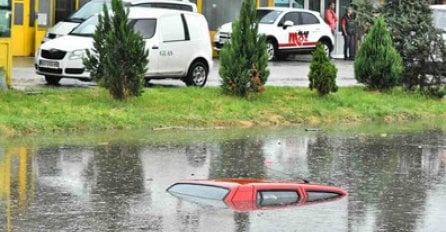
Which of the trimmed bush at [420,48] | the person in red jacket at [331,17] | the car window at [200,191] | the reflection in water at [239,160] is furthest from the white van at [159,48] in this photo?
the person in red jacket at [331,17]

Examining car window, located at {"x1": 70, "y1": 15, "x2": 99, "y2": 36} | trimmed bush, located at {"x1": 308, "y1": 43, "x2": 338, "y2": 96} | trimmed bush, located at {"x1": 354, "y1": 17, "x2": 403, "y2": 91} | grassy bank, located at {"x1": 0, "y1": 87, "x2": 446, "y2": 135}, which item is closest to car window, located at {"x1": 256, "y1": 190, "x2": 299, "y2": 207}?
grassy bank, located at {"x1": 0, "y1": 87, "x2": 446, "y2": 135}

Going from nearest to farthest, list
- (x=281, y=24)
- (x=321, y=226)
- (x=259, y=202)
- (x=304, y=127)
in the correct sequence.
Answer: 1. (x=321, y=226)
2. (x=259, y=202)
3. (x=304, y=127)
4. (x=281, y=24)

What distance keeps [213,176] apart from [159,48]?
10.0m

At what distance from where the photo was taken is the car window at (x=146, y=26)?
913 inches

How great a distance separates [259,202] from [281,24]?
932 inches

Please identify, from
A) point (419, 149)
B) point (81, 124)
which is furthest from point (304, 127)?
point (81, 124)

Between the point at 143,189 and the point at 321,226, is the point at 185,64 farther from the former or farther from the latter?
the point at 321,226

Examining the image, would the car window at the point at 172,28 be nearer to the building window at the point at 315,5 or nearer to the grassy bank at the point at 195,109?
the grassy bank at the point at 195,109

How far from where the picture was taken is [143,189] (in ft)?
40.6

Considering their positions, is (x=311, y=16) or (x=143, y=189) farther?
(x=311, y=16)

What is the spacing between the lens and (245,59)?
20.4 m

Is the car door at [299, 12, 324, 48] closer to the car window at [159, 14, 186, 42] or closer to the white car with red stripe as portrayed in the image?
the white car with red stripe

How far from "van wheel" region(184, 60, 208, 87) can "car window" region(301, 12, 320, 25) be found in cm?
1160

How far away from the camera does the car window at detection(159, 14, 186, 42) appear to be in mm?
23438
